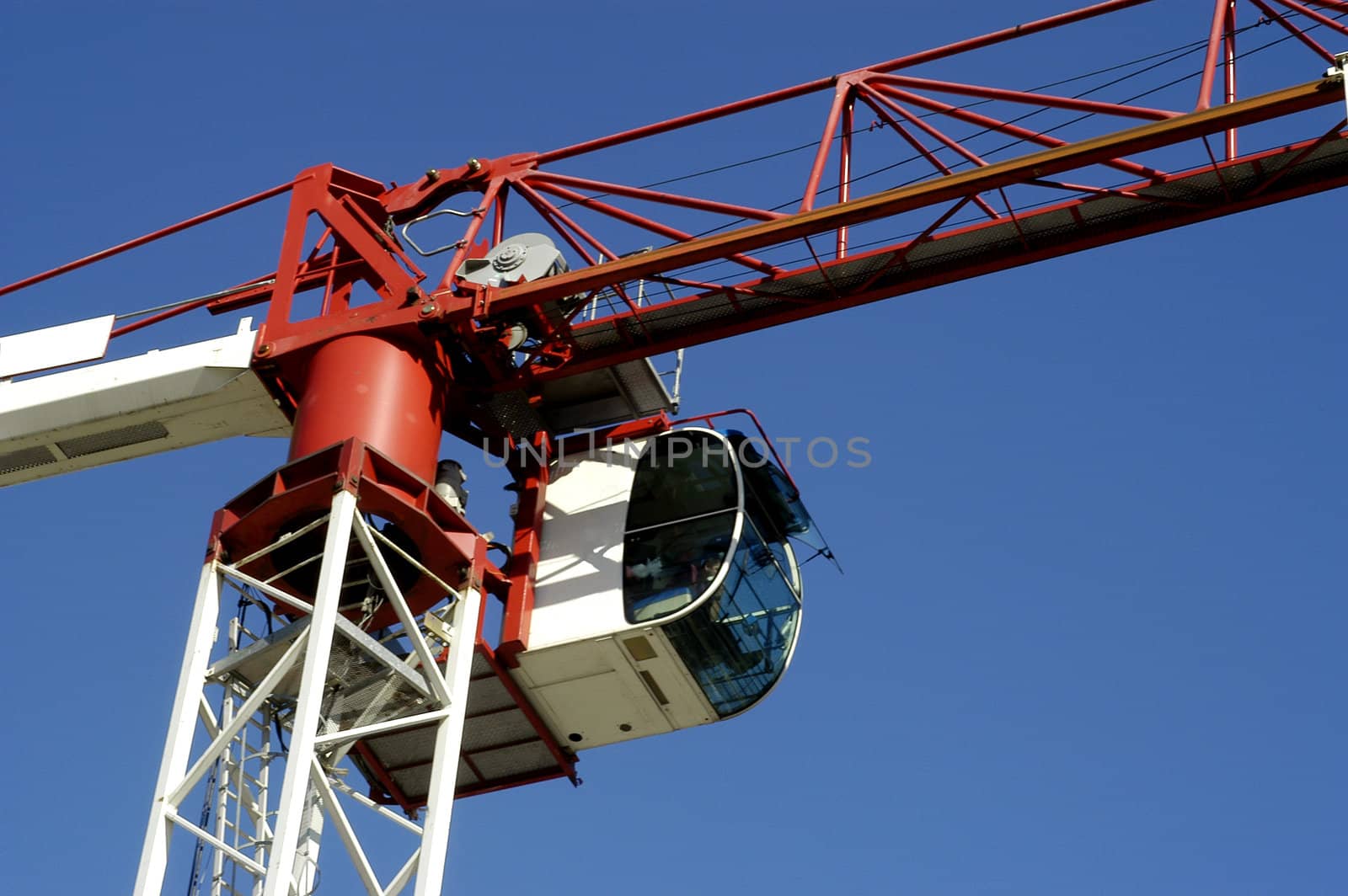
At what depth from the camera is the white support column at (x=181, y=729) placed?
27188 mm

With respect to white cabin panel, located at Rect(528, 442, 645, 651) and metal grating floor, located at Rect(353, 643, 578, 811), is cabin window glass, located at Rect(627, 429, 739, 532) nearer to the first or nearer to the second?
white cabin panel, located at Rect(528, 442, 645, 651)

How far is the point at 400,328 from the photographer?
32938 mm

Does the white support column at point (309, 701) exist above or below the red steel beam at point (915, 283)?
below

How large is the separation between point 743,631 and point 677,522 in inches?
74.9

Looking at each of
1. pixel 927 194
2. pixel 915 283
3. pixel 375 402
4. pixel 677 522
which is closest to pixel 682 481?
pixel 677 522

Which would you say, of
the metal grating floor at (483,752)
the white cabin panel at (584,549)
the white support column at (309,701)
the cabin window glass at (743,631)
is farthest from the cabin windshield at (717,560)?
the white support column at (309,701)

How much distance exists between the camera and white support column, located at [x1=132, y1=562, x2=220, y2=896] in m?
27.2

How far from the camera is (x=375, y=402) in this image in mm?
31891

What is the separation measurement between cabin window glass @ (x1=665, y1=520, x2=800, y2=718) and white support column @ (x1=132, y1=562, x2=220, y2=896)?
21.6 ft

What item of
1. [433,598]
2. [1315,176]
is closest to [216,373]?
[433,598]

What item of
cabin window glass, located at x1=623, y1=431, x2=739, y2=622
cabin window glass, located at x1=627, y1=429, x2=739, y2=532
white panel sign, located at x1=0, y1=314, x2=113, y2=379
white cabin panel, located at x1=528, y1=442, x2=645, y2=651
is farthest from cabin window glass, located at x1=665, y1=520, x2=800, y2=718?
white panel sign, located at x1=0, y1=314, x2=113, y2=379

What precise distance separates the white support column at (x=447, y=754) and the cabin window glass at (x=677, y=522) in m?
2.92

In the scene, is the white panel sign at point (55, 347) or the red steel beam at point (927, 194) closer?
the red steel beam at point (927, 194)

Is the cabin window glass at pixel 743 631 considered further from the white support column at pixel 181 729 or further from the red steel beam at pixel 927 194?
Result: the white support column at pixel 181 729
